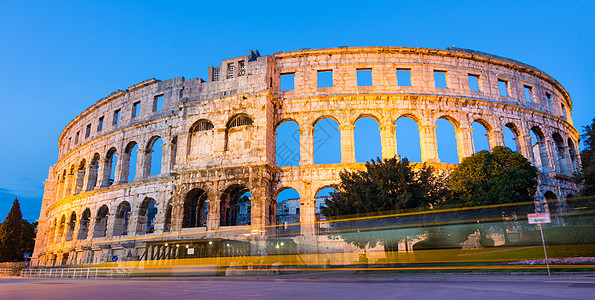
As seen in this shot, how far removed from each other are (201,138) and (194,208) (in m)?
4.76

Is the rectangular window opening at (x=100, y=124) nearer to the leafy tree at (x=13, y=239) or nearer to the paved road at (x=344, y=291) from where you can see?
the leafy tree at (x=13, y=239)

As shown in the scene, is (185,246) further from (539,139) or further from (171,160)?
(539,139)

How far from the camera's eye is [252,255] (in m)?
20.5

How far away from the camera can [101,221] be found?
29.7 m

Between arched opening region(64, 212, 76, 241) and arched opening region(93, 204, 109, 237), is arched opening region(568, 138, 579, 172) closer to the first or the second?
arched opening region(93, 204, 109, 237)

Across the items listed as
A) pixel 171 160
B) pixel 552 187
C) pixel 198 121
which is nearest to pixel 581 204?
pixel 552 187

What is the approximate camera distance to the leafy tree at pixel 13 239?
41938mm

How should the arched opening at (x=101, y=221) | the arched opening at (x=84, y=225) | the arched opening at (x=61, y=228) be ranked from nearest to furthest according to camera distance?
the arched opening at (x=101, y=221) → the arched opening at (x=84, y=225) → the arched opening at (x=61, y=228)

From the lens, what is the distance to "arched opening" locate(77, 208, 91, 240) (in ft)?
99.9

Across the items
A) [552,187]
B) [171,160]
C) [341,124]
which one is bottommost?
[552,187]

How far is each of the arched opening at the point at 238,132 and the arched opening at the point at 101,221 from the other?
509 inches

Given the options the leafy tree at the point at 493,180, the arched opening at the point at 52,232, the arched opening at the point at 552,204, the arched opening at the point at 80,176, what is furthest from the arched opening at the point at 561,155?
the arched opening at the point at 52,232

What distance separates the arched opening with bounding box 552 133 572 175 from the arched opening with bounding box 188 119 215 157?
2580cm

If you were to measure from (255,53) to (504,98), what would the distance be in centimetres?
1824
